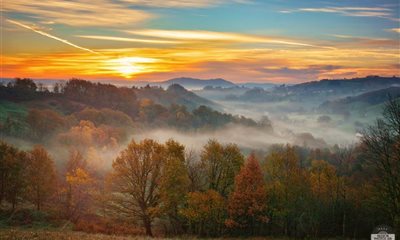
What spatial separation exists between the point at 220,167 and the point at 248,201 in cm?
872

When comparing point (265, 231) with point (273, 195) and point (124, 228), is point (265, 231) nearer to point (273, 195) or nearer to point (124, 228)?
point (273, 195)

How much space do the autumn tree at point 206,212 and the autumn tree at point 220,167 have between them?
17.8ft

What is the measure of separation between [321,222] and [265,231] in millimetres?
7966

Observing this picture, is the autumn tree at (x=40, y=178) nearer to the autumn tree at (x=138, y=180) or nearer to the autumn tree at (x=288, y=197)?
the autumn tree at (x=138, y=180)

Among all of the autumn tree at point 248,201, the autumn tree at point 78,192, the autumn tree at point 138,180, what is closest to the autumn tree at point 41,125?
the autumn tree at point 78,192

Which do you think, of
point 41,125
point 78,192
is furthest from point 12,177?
point 41,125

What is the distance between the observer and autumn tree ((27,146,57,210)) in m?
68.1

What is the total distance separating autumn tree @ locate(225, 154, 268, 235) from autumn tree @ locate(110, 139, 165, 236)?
10683mm

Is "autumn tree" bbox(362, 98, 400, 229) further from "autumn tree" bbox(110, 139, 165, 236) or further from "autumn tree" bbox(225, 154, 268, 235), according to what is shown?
"autumn tree" bbox(110, 139, 165, 236)

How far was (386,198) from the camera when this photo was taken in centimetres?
3762

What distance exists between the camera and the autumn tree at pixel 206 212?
51188 mm

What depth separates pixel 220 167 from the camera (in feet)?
199

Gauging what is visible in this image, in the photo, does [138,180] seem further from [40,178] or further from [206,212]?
[40,178]

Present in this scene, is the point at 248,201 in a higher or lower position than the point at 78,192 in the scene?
higher
